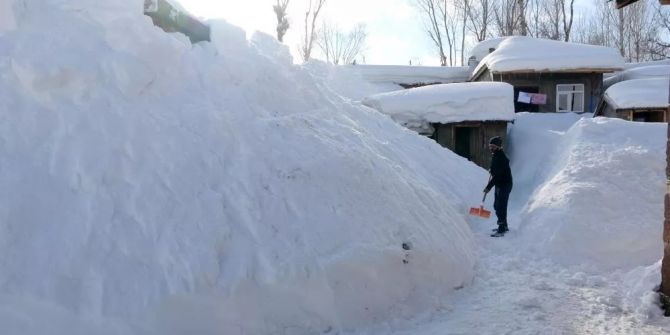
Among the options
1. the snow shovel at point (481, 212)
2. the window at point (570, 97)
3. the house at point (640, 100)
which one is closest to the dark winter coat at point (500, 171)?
the snow shovel at point (481, 212)

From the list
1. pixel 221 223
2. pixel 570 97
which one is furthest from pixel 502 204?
pixel 570 97

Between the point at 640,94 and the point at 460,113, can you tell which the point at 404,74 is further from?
the point at 640,94

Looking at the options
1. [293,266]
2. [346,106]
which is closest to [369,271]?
[293,266]

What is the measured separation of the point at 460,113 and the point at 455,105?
0.27 m

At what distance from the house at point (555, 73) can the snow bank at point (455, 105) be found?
12.6ft

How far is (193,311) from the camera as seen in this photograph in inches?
150

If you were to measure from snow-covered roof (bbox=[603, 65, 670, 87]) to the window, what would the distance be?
231 centimetres

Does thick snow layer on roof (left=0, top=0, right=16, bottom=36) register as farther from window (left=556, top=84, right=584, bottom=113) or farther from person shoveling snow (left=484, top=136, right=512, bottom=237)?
window (left=556, top=84, right=584, bottom=113)

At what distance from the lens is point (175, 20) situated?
6582 mm

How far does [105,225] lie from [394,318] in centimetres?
236

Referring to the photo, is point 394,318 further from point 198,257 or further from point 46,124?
point 46,124

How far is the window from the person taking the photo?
A: 19391 millimetres

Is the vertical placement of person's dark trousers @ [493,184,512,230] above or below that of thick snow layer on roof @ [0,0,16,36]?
below

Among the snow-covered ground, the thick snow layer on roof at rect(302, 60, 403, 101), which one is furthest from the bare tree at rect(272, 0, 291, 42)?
the snow-covered ground
